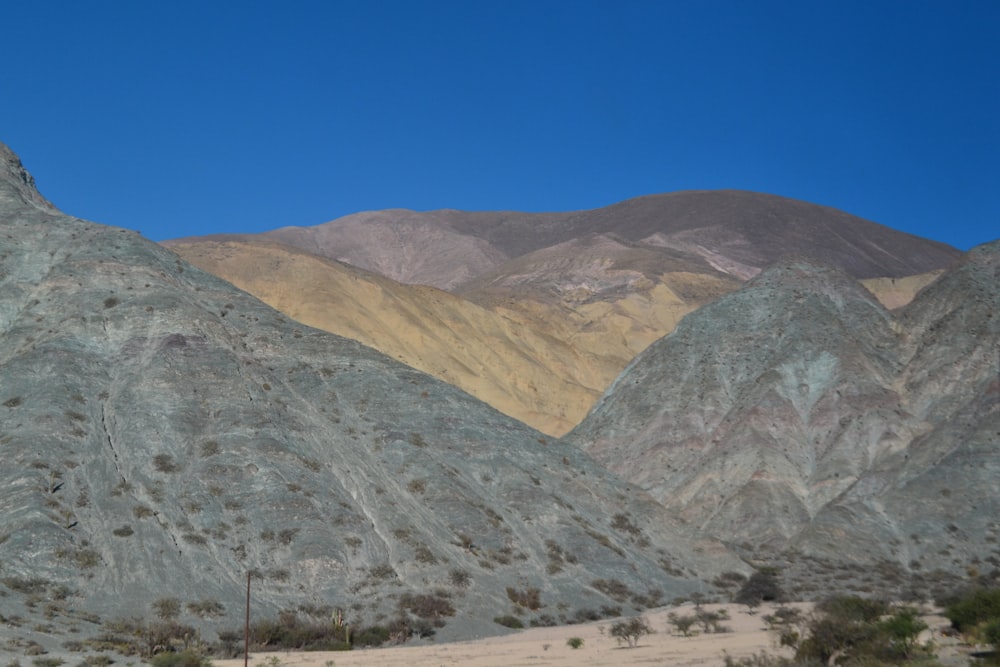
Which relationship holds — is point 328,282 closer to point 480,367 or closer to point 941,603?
point 480,367

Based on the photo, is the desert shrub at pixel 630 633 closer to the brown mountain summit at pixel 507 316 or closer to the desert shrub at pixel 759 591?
the desert shrub at pixel 759 591

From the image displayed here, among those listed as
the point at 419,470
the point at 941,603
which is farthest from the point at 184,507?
the point at 941,603

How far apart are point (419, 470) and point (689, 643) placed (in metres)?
19.7

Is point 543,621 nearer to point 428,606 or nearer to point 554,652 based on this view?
point 428,606

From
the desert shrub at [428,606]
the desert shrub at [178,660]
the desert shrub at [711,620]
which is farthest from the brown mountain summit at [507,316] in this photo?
the desert shrub at [178,660]

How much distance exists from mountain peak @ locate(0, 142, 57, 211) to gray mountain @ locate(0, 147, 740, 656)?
3595 mm

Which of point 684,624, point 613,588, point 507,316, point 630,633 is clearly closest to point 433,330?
point 507,316

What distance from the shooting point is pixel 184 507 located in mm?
43344

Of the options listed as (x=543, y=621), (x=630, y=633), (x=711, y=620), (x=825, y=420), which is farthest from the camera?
(x=825, y=420)

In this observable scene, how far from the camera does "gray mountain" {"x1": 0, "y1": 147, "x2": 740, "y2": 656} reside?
39656 millimetres

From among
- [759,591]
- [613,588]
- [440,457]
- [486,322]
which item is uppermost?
[486,322]

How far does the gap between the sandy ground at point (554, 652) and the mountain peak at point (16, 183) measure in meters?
45.5

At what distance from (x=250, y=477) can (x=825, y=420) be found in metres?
44.1

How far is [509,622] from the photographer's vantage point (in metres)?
41.2
